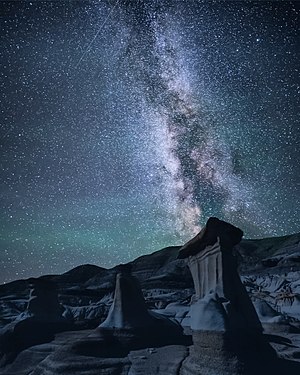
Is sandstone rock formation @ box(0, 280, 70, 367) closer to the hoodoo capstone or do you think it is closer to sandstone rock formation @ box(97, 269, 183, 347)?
sandstone rock formation @ box(97, 269, 183, 347)

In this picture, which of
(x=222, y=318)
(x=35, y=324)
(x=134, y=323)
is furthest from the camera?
(x=35, y=324)

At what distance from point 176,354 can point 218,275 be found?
15.9 feet

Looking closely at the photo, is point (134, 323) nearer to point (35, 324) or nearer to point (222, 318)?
point (222, 318)

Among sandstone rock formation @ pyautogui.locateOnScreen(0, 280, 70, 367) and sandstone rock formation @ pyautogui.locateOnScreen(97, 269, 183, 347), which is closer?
sandstone rock formation @ pyautogui.locateOnScreen(97, 269, 183, 347)

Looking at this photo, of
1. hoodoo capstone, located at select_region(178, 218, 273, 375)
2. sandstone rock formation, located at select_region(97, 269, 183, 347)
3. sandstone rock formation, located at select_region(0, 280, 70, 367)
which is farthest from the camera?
sandstone rock formation, located at select_region(0, 280, 70, 367)

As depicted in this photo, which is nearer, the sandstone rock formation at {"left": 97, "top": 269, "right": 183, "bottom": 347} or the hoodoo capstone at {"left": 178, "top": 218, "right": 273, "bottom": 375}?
the hoodoo capstone at {"left": 178, "top": 218, "right": 273, "bottom": 375}

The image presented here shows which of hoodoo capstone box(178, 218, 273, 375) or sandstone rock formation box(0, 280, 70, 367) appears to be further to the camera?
sandstone rock formation box(0, 280, 70, 367)

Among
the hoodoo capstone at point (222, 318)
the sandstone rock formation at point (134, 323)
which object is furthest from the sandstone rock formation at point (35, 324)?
the hoodoo capstone at point (222, 318)

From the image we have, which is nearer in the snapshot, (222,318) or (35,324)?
(222,318)

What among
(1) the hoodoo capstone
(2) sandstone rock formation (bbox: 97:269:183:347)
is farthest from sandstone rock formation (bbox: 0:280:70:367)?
(1) the hoodoo capstone

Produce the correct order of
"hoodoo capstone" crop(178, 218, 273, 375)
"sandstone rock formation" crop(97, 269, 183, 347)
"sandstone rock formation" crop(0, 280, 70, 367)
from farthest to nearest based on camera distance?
"sandstone rock formation" crop(0, 280, 70, 367), "sandstone rock formation" crop(97, 269, 183, 347), "hoodoo capstone" crop(178, 218, 273, 375)

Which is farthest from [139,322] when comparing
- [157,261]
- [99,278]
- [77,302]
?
[157,261]

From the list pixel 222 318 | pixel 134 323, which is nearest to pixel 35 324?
pixel 134 323

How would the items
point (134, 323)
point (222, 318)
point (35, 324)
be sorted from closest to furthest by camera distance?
1. point (222, 318)
2. point (134, 323)
3. point (35, 324)
